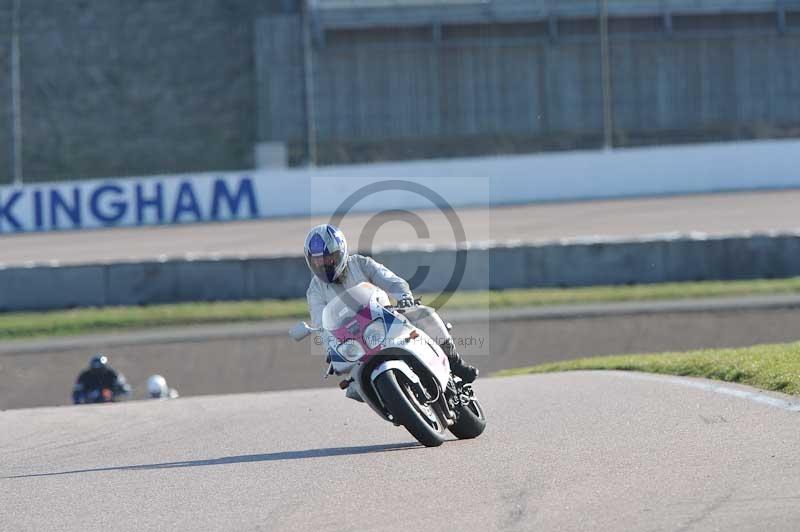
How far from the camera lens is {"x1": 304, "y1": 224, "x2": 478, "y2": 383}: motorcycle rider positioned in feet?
25.9

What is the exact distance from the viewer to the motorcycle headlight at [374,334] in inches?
305

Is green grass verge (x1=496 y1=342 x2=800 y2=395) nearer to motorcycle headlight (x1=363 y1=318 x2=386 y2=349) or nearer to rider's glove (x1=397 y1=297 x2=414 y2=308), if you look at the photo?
rider's glove (x1=397 y1=297 x2=414 y2=308)

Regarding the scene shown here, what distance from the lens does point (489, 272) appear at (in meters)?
23.3

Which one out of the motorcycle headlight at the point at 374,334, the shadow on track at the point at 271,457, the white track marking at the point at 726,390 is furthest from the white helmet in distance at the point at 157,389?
the motorcycle headlight at the point at 374,334

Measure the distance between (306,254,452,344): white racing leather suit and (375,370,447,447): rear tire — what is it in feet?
1.73

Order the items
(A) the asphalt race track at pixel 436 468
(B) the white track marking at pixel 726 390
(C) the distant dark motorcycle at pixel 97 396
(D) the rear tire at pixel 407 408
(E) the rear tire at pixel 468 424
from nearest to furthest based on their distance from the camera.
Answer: (A) the asphalt race track at pixel 436 468 < (D) the rear tire at pixel 407 408 < (E) the rear tire at pixel 468 424 < (B) the white track marking at pixel 726 390 < (C) the distant dark motorcycle at pixel 97 396

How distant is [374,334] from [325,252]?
59 cm

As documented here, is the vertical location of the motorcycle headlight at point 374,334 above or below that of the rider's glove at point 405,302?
below

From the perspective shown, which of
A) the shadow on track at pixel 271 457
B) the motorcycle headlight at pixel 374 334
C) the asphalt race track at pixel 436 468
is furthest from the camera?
the shadow on track at pixel 271 457

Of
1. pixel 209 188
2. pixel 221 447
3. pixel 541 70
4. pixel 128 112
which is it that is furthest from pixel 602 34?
pixel 221 447

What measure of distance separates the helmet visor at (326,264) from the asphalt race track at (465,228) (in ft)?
60.1

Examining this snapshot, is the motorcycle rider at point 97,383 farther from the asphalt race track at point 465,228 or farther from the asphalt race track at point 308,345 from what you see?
the asphalt race track at point 465,228

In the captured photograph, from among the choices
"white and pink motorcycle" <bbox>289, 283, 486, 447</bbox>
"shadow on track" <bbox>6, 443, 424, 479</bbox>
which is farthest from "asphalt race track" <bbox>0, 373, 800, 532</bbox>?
"white and pink motorcycle" <bbox>289, 283, 486, 447</bbox>

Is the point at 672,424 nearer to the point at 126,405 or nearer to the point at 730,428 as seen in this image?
the point at 730,428
